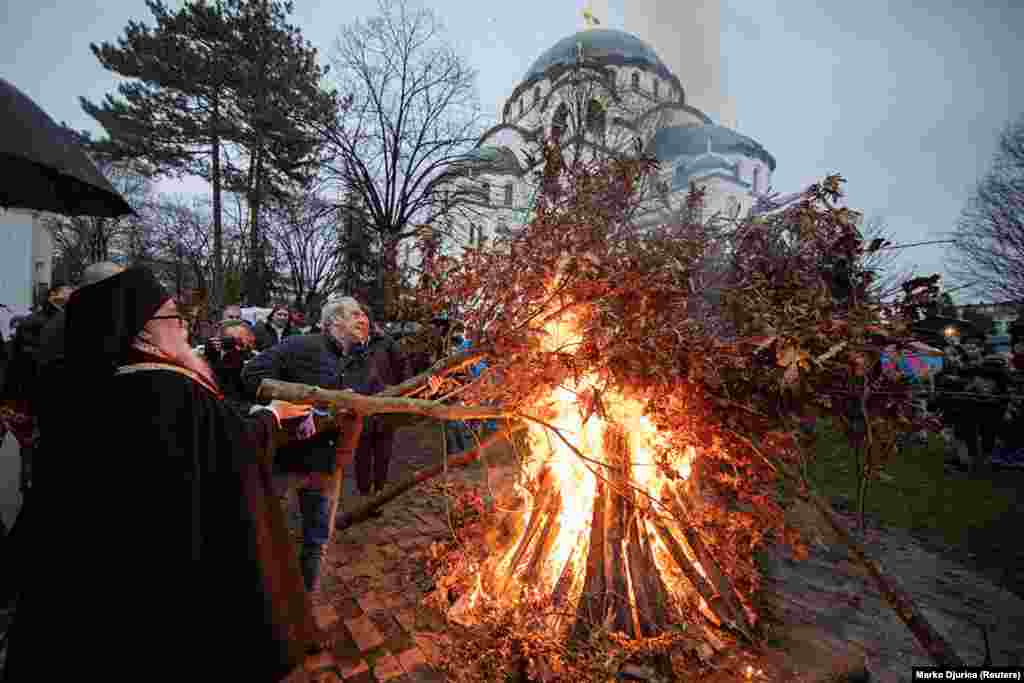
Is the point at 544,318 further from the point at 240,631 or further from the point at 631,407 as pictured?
the point at 240,631

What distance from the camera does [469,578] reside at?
3.34 meters

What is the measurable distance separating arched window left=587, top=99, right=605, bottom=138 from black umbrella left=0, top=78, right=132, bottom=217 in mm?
11851

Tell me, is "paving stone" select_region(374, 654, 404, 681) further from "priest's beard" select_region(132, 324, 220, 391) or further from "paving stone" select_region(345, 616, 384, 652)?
"priest's beard" select_region(132, 324, 220, 391)

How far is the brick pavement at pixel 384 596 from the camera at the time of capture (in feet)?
9.11

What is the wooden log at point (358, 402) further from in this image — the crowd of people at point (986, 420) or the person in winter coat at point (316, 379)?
the crowd of people at point (986, 420)

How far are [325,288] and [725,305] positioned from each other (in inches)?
779

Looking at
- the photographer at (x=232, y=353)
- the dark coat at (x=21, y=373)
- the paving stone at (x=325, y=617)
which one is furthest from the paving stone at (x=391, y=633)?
the dark coat at (x=21, y=373)

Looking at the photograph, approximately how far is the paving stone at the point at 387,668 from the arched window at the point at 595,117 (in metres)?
13.6

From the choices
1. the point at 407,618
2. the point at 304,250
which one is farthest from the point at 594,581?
the point at 304,250

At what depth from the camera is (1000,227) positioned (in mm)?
17953

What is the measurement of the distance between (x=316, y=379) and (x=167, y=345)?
1.54m

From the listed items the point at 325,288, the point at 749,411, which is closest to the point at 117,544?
the point at 749,411

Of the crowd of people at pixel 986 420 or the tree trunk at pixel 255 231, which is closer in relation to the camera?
the crowd of people at pixel 986 420

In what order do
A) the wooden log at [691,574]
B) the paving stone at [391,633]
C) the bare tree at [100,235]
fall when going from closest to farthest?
the paving stone at [391,633] → the wooden log at [691,574] → the bare tree at [100,235]
